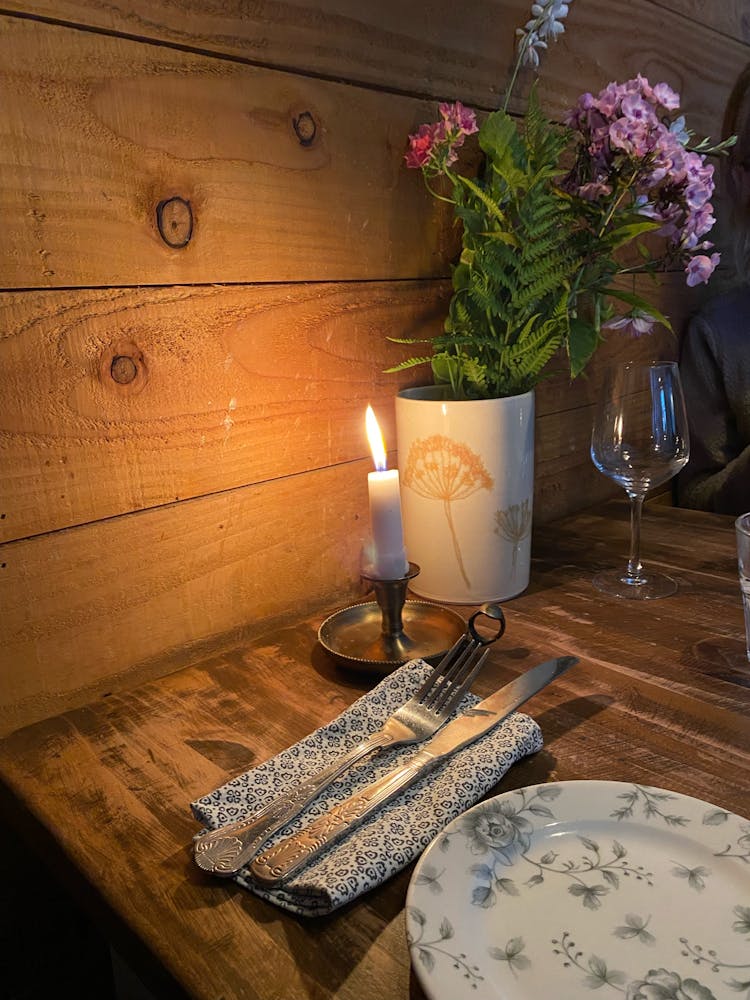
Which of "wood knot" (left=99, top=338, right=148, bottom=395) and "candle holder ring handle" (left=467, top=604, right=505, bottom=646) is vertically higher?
"wood knot" (left=99, top=338, right=148, bottom=395)

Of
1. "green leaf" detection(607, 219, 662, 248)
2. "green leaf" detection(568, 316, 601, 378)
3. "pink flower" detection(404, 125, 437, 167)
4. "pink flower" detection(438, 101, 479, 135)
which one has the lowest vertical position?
"green leaf" detection(568, 316, 601, 378)

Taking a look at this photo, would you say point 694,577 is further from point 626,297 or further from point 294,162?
point 294,162

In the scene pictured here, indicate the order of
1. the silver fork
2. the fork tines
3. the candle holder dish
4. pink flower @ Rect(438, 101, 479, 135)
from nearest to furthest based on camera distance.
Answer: the silver fork
the fork tines
the candle holder dish
pink flower @ Rect(438, 101, 479, 135)

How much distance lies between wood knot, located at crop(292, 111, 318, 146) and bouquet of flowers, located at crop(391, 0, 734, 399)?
122 millimetres

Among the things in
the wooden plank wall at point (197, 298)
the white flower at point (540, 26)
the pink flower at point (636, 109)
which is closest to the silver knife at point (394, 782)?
the wooden plank wall at point (197, 298)

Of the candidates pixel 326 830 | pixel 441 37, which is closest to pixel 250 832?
pixel 326 830

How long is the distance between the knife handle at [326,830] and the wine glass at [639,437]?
0.48 m

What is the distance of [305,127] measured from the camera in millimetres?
847

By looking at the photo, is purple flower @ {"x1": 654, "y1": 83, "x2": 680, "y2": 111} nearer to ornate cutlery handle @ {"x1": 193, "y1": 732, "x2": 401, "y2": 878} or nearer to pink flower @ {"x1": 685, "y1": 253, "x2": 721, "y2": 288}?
pink flower @ {"x1": 685, "y1": 253, "x2": 721, "y2": 288}

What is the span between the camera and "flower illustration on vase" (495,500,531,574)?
92 centimetres

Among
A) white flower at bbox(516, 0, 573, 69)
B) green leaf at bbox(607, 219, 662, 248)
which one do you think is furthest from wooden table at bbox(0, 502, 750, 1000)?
white flower at bbox(516, 0, 573, 69)

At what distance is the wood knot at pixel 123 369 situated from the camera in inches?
28.8

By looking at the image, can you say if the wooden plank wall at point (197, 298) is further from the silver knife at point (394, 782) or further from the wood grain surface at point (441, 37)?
the silver knife at point (394, 782)

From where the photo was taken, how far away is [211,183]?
30.4 inches
